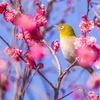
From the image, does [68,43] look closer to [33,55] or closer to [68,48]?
[68,48]

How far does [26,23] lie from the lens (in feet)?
7.18

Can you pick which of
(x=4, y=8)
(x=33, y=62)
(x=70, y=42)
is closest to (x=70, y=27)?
(x=70, y=42)

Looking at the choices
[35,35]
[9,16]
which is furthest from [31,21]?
[9,16]

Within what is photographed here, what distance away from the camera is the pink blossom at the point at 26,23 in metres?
2.17

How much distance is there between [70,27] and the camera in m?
3.90

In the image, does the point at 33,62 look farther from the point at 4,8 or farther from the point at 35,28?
the point at 4,8

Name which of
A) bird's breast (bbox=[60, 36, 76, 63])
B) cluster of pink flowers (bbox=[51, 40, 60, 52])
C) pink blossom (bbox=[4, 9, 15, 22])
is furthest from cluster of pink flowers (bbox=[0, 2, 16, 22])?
bird's breast (bbox=[60, 36, 76, 63])

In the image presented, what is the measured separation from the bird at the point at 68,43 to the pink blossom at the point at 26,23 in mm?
1463

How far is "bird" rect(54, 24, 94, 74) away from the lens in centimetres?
361

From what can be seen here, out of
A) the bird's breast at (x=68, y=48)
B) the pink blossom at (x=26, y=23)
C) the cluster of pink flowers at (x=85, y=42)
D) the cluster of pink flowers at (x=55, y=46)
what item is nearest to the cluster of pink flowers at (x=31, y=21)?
the pink blossom at (x=26, y=23)

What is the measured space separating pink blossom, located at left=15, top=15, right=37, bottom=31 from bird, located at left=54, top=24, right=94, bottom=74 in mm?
1463

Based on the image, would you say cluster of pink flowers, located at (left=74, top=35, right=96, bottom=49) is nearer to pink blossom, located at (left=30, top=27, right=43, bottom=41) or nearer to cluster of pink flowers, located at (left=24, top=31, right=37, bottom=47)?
pink blossom, located at (left=30, top=27, right=43, bottom=41)

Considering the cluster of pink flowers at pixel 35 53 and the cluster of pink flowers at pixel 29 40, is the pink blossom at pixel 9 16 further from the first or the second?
the cluster of pink flowers at pixel 35 53

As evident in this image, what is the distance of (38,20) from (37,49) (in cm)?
37
